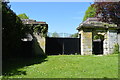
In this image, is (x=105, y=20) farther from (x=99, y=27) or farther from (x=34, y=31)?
(x=34, y=31)

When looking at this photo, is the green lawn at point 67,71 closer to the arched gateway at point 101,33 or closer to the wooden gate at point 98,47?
the arched gateway at point 101,33

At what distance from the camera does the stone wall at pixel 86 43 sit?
46.2 ft

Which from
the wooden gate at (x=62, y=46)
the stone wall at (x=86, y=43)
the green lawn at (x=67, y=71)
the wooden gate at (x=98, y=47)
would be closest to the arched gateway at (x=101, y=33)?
the stone wall at (x=86, y=43)

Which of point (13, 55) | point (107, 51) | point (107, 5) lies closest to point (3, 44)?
point (13, 55)

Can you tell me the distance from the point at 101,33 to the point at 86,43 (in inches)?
72.0

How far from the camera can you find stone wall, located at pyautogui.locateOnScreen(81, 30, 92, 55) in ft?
46.2

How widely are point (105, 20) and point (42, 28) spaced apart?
5.41 metres

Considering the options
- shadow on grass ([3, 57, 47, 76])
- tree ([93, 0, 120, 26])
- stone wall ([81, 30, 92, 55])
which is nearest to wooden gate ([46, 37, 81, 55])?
stone wall ([81, 30, 92, 55])

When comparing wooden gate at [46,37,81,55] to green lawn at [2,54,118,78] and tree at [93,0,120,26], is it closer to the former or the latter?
tree at [93,0,120,26]

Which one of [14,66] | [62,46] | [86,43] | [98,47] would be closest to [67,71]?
[14,66]

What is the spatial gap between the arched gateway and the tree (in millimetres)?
928

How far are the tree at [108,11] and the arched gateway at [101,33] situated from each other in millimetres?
928

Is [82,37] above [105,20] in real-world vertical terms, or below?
below

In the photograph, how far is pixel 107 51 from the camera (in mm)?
14695
